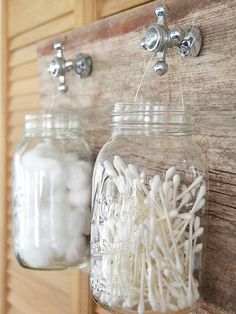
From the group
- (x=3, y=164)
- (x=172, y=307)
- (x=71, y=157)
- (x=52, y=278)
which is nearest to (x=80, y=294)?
(x=52, y=278)

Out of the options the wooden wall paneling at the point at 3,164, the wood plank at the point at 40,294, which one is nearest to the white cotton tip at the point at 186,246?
the wood plank at the point at 40,294

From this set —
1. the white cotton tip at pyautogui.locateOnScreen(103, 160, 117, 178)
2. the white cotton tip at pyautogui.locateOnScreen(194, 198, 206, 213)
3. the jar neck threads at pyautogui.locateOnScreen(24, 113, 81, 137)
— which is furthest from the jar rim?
the white cotton tip at pyautogui.locateOnScreen(194, 198, 206, 213)

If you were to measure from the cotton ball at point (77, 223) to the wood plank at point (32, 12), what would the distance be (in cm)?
40

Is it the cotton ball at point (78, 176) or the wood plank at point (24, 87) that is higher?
the wood plank at point (24, 87)

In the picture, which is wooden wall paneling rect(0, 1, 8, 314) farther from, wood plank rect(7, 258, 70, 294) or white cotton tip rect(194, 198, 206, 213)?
white cotton tip rect(194, 198, 206, 213)

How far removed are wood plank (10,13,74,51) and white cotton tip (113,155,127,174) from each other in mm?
410

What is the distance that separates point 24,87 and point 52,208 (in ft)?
1.55

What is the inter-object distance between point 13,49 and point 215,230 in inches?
30.8

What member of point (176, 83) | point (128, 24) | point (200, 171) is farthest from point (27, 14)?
point (200, 171)

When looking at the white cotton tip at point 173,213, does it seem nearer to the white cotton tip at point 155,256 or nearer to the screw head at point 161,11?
the white cotton tip at point 155,256

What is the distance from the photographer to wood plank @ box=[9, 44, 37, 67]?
111 centimetres

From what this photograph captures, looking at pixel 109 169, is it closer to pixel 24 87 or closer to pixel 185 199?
pixel 185 199

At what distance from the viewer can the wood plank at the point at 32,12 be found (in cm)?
96

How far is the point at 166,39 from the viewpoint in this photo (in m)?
0.61
